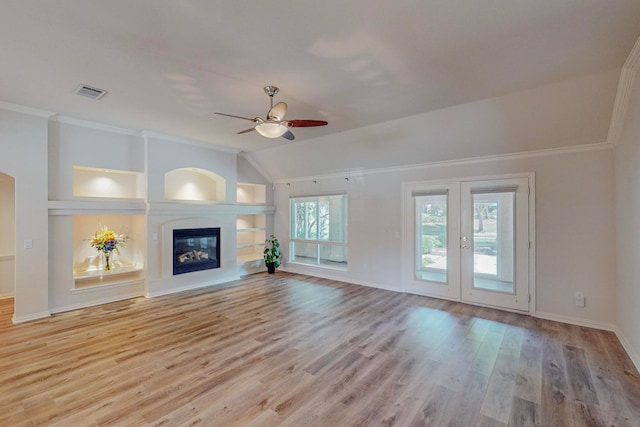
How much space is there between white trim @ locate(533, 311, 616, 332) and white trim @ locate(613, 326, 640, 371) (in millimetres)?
95

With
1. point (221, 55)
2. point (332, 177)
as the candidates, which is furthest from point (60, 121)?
point (332, 177)

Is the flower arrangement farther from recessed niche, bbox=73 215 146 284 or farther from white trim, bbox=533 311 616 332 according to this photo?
white trim, bbox=533 311 616 332

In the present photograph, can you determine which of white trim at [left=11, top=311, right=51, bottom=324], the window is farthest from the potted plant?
white trim at [left=11, top=311, right=51, bottom=324]

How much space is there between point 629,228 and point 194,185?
7.51 meters

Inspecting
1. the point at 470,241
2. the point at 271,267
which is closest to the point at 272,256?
the point at 271,267

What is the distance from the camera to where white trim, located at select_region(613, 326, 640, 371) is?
2.91 metres

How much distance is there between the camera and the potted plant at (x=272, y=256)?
7477 millimetres

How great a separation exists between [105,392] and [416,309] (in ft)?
13.6

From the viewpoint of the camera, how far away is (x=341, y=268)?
6738 millimetres

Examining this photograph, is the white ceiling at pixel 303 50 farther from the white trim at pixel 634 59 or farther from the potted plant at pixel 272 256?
the potted plant at pixel 272 256

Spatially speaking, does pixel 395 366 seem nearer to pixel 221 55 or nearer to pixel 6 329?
pixel 221 55

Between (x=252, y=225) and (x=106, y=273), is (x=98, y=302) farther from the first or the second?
(x=252, y=225)

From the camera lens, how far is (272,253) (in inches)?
297

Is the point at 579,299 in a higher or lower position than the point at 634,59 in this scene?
lower
